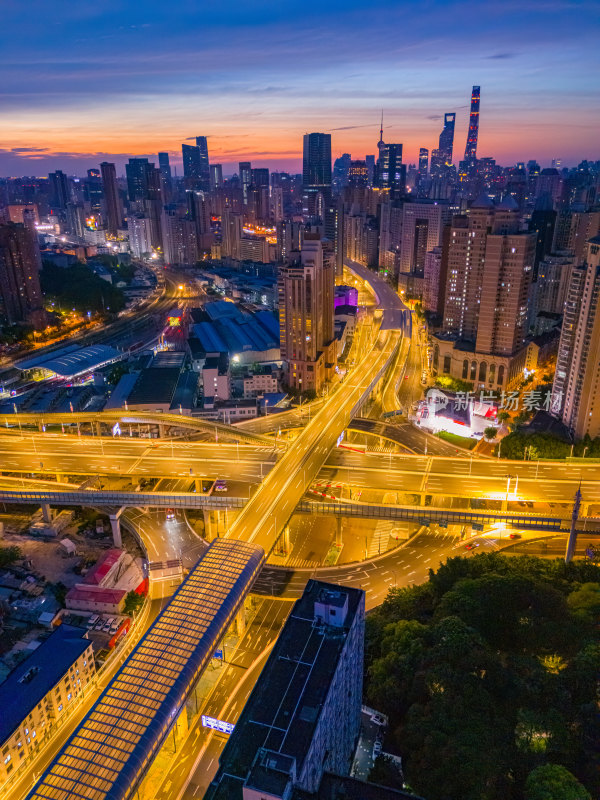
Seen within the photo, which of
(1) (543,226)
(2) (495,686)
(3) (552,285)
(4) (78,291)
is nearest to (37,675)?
(2) (495,686)

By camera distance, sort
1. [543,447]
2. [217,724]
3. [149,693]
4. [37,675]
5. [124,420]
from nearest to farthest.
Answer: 1. [149,693]
2. [217,724]
3. [37,675]
4. [543,447]
5. [124,420]

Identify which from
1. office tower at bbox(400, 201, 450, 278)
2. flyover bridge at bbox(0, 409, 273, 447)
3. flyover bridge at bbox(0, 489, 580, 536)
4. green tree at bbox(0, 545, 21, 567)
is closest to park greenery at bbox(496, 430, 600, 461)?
flyover bridge at bbox(0, 489, 580, 536)

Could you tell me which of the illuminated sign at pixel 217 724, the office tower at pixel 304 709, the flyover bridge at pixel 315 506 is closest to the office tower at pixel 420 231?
the flyover bridge at pixel 315 506

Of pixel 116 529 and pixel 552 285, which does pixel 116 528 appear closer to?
pixel 116 529

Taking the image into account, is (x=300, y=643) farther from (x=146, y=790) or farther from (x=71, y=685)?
(x=71, y=685)

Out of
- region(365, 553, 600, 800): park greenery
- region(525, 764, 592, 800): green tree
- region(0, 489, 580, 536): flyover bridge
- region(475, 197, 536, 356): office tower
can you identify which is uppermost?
region(475, 197, 536, 356): office tower

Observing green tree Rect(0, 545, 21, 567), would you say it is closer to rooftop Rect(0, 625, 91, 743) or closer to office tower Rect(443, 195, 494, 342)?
rooftop Rect(0, 625, 91, 743)
